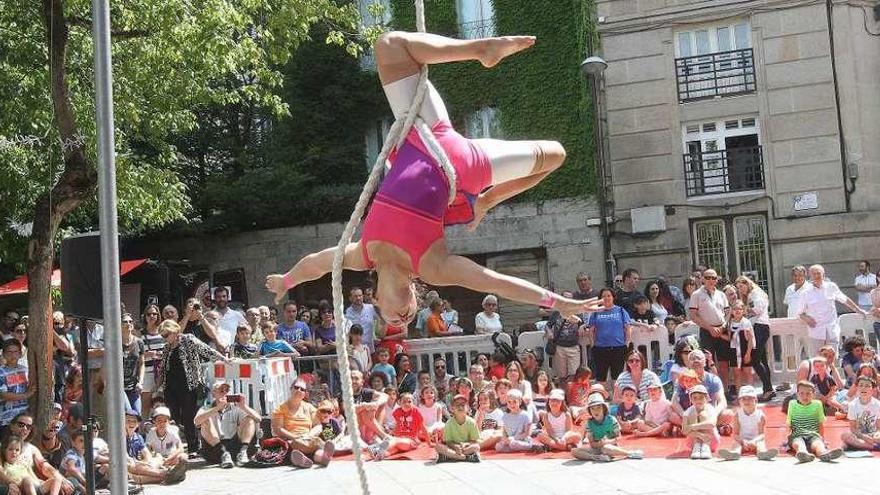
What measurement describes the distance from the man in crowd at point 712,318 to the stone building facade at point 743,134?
557 cm

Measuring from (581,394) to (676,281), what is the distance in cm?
612

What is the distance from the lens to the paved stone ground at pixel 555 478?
6.77m

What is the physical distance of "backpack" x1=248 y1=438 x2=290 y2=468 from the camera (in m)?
8.16

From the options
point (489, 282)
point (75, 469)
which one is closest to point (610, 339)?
point (75, 469)

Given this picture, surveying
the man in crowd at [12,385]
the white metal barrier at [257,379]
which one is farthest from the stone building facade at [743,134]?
the man in crowd at [12,385]

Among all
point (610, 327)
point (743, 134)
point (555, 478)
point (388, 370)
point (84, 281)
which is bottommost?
point (555, 478)

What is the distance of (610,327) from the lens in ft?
30.4

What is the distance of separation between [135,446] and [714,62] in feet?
34.8

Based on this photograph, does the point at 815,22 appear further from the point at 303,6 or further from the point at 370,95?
the point at 303,6

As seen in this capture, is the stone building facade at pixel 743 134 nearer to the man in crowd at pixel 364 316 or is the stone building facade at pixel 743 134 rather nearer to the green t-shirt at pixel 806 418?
the man in crowd at pixel 364 316

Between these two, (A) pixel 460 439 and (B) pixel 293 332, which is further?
(B) pixel 293 332

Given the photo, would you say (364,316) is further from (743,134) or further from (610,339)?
(743,134)

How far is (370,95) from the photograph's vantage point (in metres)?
16.9

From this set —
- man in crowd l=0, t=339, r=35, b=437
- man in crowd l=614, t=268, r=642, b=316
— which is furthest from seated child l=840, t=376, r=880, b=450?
man in crowd l=0, t=339, r=35, b=437
